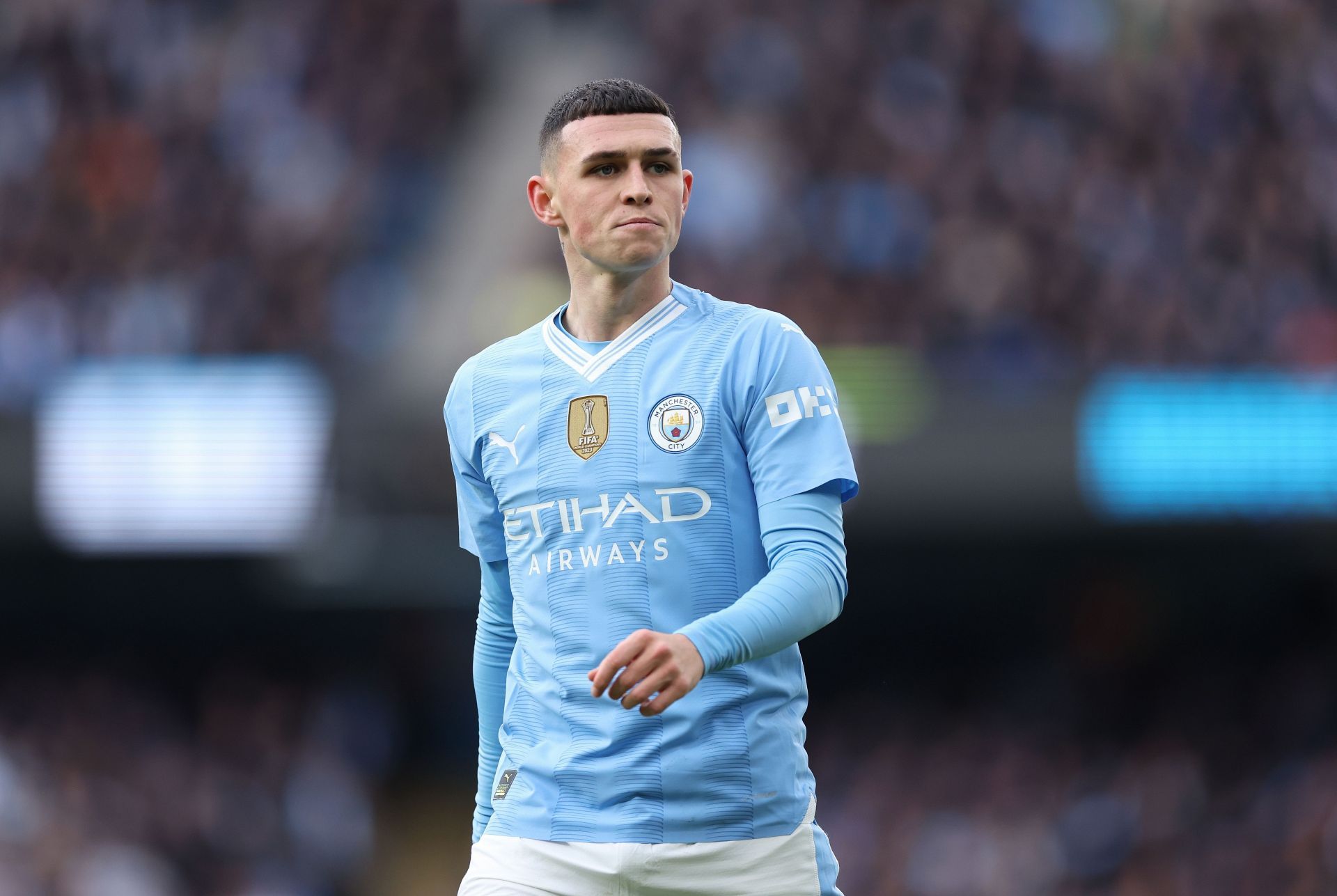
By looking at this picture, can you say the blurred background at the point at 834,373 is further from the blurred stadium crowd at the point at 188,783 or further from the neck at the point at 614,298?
the neck at the point at 614,298

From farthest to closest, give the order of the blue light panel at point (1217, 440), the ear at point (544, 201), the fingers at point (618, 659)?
the blue light panel at point (1217, 440) < the ear at point (544, 201) < the fingers at point (618, 659)

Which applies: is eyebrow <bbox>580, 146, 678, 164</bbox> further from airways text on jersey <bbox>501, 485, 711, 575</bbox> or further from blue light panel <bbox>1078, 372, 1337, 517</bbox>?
blue light panel <bbox>1078, 372, 1337, 517</bbox>

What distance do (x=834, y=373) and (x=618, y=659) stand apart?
30.5 feet

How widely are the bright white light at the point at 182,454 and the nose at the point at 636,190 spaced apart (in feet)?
29.7

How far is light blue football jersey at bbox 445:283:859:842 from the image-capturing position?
3.26 metres

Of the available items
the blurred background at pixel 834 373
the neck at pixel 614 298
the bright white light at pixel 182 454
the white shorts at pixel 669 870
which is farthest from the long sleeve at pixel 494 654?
the bright white light at pixel 182 454

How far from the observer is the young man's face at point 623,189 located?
344cm

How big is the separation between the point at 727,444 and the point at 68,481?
993 centimetres

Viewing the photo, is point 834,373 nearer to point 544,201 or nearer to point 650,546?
point 544,201

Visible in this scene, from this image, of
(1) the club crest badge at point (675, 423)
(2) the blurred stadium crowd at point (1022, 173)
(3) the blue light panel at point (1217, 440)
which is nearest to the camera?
(1) the club crest badge at point (675, 423)

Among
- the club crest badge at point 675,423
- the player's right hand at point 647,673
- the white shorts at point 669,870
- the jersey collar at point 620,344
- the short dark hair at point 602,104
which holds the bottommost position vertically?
the white shorts at point 669,870

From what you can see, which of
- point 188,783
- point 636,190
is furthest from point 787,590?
point 188,783

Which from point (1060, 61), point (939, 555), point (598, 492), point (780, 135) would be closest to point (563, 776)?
point (598, 492)

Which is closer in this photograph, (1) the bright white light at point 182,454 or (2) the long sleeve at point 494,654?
(2) the long sleeve at point 494,654
